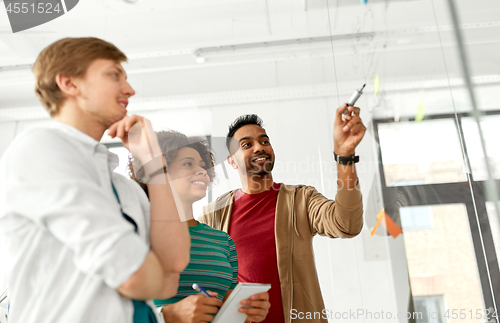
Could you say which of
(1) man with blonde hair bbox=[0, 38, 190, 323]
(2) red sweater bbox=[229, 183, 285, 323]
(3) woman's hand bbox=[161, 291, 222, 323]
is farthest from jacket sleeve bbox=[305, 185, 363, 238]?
(1) man with blonde hair bbox=[0, 38, 190, 323]

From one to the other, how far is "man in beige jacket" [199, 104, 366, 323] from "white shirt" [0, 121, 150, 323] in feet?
2.37

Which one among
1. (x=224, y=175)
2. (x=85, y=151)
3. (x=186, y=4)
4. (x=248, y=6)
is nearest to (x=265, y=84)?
(x=248, y=6)

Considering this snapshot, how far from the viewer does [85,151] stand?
0.60 metres

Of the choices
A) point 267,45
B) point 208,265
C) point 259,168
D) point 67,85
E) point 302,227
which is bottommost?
point 208,265

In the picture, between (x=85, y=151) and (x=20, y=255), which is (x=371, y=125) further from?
(x=20, y=255)

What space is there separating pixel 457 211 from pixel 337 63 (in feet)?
3.42

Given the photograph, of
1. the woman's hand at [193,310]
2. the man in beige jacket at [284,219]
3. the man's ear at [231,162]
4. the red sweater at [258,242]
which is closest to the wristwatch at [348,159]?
the man in beige jacket at [284,219]

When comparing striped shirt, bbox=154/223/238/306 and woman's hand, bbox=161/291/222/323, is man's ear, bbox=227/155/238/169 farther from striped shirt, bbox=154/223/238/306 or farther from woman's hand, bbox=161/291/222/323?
woman's hand, bbox=161/291/222/323

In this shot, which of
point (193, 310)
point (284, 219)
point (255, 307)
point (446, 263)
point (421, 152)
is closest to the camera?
point (193, 310)

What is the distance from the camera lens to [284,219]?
1282mm

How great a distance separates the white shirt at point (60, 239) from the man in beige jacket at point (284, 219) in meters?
0.72

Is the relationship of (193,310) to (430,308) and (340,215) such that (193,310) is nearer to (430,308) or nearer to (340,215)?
(340,215)

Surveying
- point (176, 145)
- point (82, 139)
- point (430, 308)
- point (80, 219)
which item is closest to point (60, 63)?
point (82, 139)

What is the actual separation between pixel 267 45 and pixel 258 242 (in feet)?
6.11
